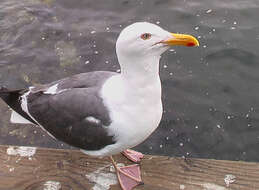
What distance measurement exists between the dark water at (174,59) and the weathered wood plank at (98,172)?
1351 mm

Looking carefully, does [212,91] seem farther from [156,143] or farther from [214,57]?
[156,143]

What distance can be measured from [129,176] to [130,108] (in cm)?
53

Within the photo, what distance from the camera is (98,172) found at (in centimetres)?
258

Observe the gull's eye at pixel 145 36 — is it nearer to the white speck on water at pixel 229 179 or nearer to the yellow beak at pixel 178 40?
the yellow beak at pixel 178 40

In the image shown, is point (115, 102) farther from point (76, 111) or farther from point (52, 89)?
point (52, 89)

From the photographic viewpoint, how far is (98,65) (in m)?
4.84

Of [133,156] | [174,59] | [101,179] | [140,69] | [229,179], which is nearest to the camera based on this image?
[140,69]

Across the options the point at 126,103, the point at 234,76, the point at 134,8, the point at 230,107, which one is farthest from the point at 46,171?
the point at 134,8

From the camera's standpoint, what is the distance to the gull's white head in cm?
198

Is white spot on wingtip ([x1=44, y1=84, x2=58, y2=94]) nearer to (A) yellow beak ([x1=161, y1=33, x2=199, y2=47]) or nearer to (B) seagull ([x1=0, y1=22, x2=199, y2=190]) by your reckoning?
(B) seagull ([x1=0, y1=22, x2=199, y2=190])

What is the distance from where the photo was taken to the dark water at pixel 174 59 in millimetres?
3986

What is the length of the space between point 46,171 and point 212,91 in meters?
2.47

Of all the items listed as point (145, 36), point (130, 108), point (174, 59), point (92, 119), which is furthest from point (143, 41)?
point (174, 59)

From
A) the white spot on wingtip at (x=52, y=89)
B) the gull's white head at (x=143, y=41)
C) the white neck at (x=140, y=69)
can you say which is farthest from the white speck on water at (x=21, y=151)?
the gull's white head at (x=143, y=41)
